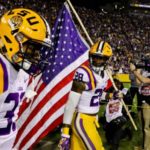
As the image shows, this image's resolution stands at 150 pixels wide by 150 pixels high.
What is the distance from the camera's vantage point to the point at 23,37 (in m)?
2.46

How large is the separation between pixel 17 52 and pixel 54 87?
9.77ft

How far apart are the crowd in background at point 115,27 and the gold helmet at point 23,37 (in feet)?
66.3

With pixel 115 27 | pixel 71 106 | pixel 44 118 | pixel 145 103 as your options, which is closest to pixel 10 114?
pixel 71 106

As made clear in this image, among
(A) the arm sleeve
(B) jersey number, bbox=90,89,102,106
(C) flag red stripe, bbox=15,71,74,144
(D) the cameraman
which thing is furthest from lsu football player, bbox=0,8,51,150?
(D) the cameraman

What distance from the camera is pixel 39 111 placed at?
521cm

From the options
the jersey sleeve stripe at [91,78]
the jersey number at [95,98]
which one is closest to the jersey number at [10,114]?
the jersey sleeve stripe at [91,78]

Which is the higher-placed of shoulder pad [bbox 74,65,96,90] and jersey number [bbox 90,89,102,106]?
shoulder pad [bbox 74,65,96,90]

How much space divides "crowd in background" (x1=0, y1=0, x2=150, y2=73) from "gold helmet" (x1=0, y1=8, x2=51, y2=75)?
20.2 m

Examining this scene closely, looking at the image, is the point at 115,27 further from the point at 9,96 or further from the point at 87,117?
the point at 9,96

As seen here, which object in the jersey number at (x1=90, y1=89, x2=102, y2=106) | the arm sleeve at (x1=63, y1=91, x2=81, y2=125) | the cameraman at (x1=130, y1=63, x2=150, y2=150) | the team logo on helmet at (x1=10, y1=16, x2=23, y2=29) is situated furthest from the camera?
the cameraman at (x1=130, y1=63, x2=150, y2=150)

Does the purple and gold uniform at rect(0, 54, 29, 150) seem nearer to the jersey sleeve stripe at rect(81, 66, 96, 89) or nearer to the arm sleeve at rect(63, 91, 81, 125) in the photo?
the arm sleeve at rect(63, 91, 81, 125)

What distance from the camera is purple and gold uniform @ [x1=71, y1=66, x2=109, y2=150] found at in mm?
4070

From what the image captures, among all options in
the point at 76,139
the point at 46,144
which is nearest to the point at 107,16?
the point at 46,144

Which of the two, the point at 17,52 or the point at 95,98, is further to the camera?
the point at 95,98
